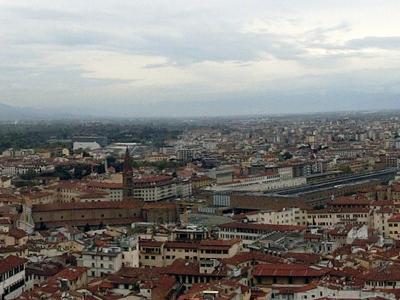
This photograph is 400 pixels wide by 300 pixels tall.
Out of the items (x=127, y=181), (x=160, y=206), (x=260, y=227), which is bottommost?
(x=160, y=206)

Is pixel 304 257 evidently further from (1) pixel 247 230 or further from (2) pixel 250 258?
(1) pixel 247 230

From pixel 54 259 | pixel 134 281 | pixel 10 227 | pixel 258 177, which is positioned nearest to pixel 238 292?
pixel 134 281

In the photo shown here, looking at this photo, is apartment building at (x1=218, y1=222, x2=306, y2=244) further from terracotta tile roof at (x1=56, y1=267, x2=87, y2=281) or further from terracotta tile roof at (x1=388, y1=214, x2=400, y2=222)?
terracotta tile roof at (x1=56, y1=267, x2=87, y2=281)

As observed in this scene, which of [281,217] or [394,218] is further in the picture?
[281,217]

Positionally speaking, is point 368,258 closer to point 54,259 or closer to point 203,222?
point 54,259

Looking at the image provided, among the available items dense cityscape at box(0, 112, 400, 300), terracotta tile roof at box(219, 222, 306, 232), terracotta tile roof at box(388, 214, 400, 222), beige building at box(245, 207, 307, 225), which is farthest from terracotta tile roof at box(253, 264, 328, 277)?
beige building at box(245, 207, 307, 225)

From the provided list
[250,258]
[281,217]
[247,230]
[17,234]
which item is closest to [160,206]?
[281,217]

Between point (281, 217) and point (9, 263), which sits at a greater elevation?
point (9, 263)

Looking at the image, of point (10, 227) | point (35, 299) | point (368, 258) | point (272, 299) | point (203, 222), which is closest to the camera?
point (35, 299)
